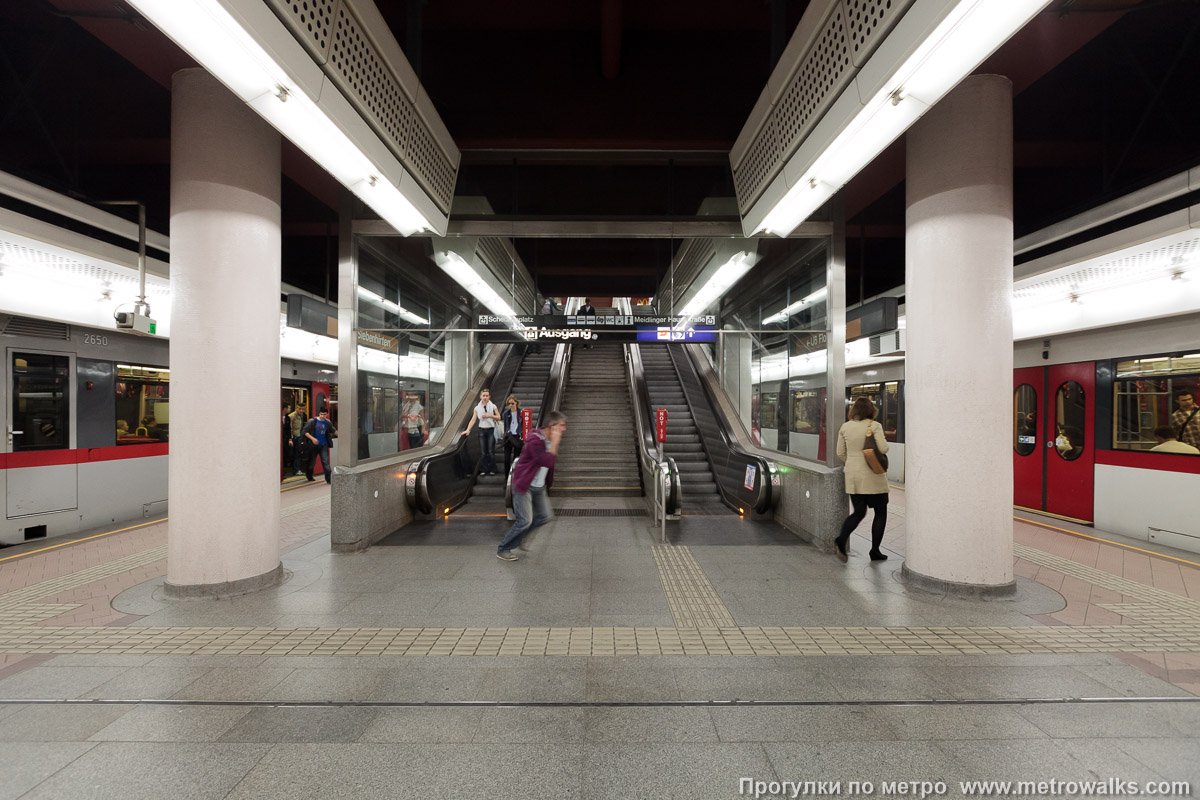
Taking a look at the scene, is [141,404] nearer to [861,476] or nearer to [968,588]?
[861,476]

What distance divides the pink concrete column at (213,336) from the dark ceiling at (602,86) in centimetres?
59

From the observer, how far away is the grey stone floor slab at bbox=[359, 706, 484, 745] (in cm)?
239

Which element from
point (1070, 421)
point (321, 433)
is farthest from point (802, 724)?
point (321, 433)

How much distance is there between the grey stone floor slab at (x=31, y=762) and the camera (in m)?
2.09

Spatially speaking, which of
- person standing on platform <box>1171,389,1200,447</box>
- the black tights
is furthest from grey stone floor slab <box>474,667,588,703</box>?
person standing on platform <box>1171,389,1200,447</box>

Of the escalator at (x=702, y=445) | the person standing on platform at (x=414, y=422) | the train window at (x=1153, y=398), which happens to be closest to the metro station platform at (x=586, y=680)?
the train window at (x=1153, y=398)

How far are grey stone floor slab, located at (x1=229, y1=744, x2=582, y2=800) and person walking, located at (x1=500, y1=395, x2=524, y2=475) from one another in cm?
624

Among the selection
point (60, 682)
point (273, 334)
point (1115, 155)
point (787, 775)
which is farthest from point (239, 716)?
point (1115, 155)

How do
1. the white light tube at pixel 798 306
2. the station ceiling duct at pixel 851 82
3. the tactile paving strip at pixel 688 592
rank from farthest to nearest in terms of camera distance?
1. the white light tube at pixel 798 306
2. the tactile paving strip at pixel 688 592
3. the station ceiling duct at pixel 851 82

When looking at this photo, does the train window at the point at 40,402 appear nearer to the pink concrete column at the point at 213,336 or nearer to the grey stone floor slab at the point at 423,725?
the pink concrete column at the point at 213,336

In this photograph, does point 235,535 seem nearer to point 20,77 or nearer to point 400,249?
point 400,249

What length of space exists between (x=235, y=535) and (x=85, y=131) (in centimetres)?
471

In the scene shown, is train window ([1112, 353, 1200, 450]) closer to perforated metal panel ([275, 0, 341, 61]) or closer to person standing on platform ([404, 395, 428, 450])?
perforated metal panel ([275, 0, 341, 61])

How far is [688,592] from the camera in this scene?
427 cm
